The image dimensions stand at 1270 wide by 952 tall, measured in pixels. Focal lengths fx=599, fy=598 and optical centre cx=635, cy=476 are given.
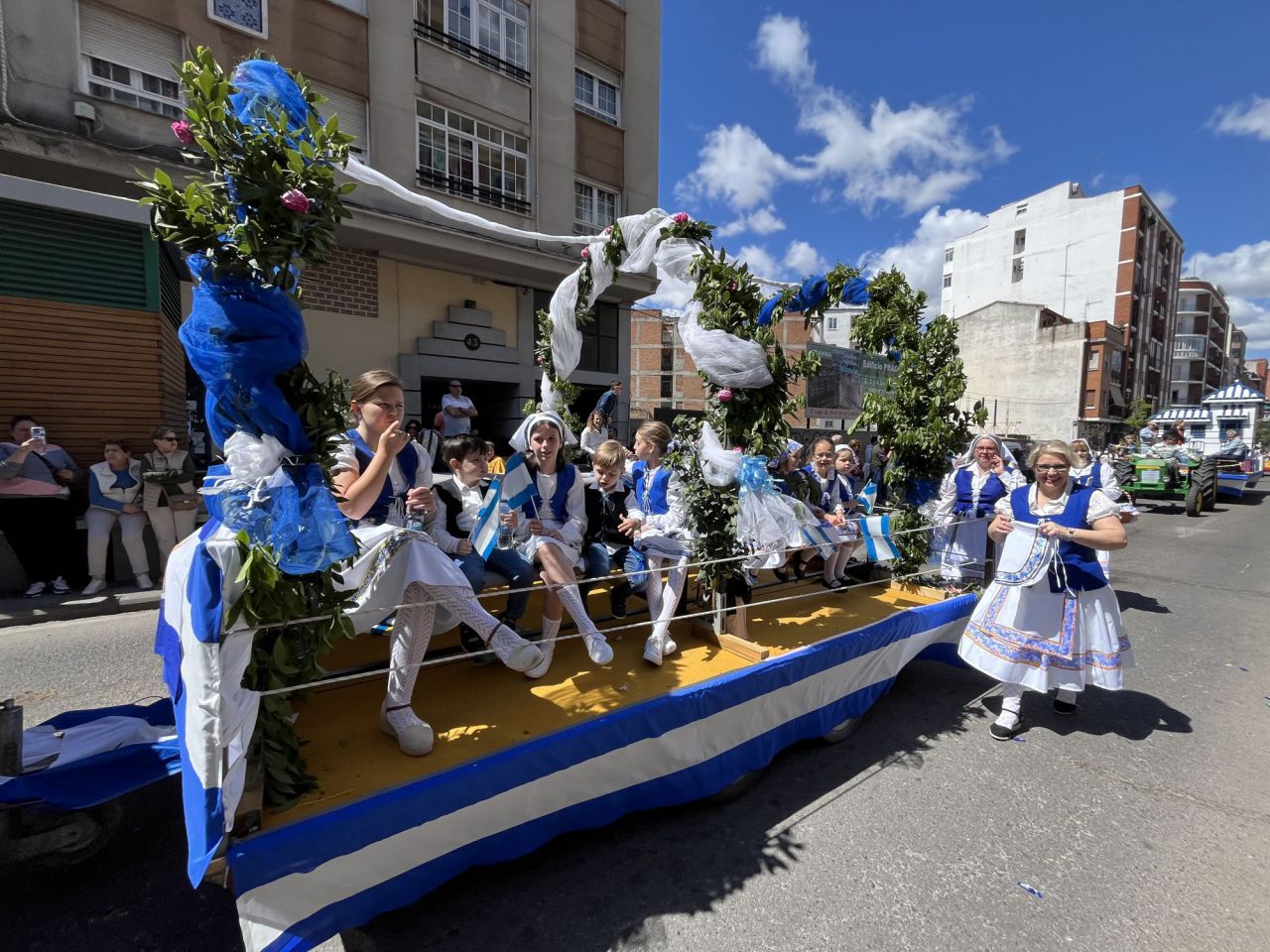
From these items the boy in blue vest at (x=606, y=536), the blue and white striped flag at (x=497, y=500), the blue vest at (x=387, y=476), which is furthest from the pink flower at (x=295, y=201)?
the boy in blue vest at (x=606, y=536)

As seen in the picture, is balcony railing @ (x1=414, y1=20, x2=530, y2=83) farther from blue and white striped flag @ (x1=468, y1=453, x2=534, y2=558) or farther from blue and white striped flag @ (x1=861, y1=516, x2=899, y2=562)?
blue and white striped flag @ (x1=861, y1=516, x2=899, y2=562)

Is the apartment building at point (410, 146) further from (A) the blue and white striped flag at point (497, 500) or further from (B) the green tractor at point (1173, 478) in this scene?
(B) the green tractor at point (1173, 478)

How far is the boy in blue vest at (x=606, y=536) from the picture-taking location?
13.1ft

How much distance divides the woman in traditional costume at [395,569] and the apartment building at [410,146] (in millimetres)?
6791

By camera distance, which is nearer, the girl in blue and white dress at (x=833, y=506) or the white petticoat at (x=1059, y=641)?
the white petticoat at (x=1059, y=641)

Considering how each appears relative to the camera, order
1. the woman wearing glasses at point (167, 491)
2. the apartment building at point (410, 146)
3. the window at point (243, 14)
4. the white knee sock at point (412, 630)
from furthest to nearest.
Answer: the window at point (243, 14), the apartment building at point (410, 146), the woman wearing glasses at point (167, 491), the white knee sock at point (412, 630)

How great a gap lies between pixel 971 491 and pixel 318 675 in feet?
17.5

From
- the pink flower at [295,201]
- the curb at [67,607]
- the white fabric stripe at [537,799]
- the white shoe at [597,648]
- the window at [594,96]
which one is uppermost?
the window at [594,96]

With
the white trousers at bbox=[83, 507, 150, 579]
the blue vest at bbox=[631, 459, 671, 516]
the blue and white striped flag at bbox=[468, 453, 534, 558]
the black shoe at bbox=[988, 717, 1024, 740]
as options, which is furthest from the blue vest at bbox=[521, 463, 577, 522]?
the white trousers at bbox=[83, 507, 150, 579]

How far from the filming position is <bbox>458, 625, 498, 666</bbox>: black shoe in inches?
129

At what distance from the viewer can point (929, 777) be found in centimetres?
323

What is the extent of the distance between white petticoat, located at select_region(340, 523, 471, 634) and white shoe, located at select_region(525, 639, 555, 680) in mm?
596

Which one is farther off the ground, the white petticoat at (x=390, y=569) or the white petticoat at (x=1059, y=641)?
the white petticoat at (x=390, y=569)

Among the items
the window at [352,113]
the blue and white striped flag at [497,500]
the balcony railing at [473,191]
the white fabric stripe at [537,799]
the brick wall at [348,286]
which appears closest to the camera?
the white fabric stripe at [537,799]
